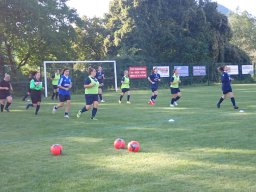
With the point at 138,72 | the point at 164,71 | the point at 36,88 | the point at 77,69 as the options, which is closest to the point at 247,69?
the point at 164,71

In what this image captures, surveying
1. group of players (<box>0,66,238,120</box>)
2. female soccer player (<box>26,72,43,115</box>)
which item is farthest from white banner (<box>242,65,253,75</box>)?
female soccer player (<box>26,72,43,115</box>)

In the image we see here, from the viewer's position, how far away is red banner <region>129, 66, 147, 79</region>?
37.8 metres

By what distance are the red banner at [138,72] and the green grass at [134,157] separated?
24219mm

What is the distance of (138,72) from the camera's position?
38156 millimetres

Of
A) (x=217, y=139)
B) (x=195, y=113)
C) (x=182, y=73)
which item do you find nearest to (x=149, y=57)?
(x=182, y=73)

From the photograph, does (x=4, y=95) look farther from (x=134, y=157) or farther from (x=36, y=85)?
(x=134, y=157)

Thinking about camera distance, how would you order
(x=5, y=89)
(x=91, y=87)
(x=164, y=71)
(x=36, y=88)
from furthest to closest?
(x=164, y=71) < (x=5, y=89) < (x=36, y=88) < (x=91, y=87)

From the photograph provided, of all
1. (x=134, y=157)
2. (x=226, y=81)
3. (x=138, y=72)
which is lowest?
(x=134, y=157)

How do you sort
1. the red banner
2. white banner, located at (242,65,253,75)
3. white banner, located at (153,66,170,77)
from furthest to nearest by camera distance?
white banner, located at (242,65,253,75) → white banner, located at (153,66,170,77) → the red banner

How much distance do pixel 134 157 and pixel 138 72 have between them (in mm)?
30638

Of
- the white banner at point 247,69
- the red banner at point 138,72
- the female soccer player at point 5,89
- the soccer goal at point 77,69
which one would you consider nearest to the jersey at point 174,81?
the female soccer player at point 5,89

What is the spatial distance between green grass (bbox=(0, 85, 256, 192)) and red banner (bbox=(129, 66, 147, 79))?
24219mm

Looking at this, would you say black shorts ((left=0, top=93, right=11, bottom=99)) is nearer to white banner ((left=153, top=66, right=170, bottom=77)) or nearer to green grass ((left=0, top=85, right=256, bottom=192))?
green grass ((left=0, top=85, right=256, bottom=192))

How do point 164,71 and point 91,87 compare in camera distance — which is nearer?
point 91,87
